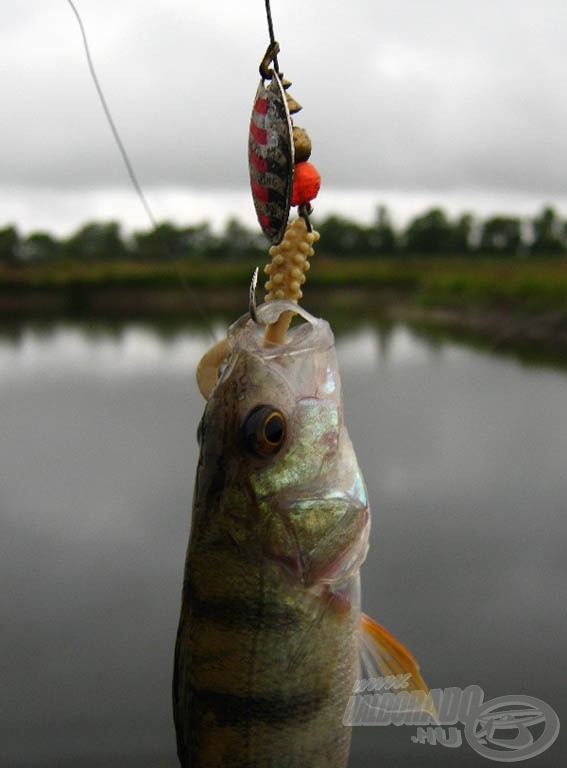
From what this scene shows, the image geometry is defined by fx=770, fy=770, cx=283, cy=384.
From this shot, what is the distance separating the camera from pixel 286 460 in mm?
1543

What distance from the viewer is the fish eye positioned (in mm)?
1514

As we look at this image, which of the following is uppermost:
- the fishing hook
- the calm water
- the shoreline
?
the fishing hook

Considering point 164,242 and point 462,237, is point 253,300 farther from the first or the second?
point 462,237

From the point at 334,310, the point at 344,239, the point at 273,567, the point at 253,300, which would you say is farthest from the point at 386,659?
the point at 334,310

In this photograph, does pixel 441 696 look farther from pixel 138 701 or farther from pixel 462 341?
pixel 462 341

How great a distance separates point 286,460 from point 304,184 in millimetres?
579

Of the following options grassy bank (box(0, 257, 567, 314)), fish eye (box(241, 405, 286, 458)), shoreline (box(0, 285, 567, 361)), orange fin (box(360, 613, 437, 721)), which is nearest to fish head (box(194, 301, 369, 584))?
fish eye (box(241, 405, 286, 458))

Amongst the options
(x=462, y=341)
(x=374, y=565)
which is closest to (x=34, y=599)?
(x=374, y=565)

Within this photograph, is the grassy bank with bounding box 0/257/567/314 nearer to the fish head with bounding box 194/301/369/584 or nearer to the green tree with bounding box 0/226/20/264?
the green tree with bounding box 0/226/20/264

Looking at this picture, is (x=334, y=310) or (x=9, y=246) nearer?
(x=9, y=246)

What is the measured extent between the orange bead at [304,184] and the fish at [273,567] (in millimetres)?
236

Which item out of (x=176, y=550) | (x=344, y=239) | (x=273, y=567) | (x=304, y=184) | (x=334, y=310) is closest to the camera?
(x=273, y=567)

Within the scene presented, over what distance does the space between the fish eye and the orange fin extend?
1.45 ft

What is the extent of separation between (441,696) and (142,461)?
15.2m
